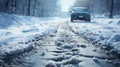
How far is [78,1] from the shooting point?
3462 inches

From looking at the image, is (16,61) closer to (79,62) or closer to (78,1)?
(79,62)

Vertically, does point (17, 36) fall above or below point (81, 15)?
below

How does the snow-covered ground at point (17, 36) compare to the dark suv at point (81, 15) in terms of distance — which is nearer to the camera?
the snow-covered ground at point (17, 36)

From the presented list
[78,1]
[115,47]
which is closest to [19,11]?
[78,1]

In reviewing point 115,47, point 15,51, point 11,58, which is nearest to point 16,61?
point 11,58

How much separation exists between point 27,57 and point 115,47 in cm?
257

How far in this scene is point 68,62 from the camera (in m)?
4.75

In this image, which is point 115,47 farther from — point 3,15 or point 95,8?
point 95,8

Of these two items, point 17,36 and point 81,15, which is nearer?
point 17,36

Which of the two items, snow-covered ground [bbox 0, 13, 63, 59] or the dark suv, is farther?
the dark suv

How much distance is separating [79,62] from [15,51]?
1.82m

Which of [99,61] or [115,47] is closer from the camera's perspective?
[99,61]

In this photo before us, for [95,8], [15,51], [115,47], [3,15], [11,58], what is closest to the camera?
[11,58]

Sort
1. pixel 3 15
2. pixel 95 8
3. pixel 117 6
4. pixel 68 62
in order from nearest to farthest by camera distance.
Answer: pixel 68 62 → pixel 3 15 → pixel 117 6 → pixel 95 8
